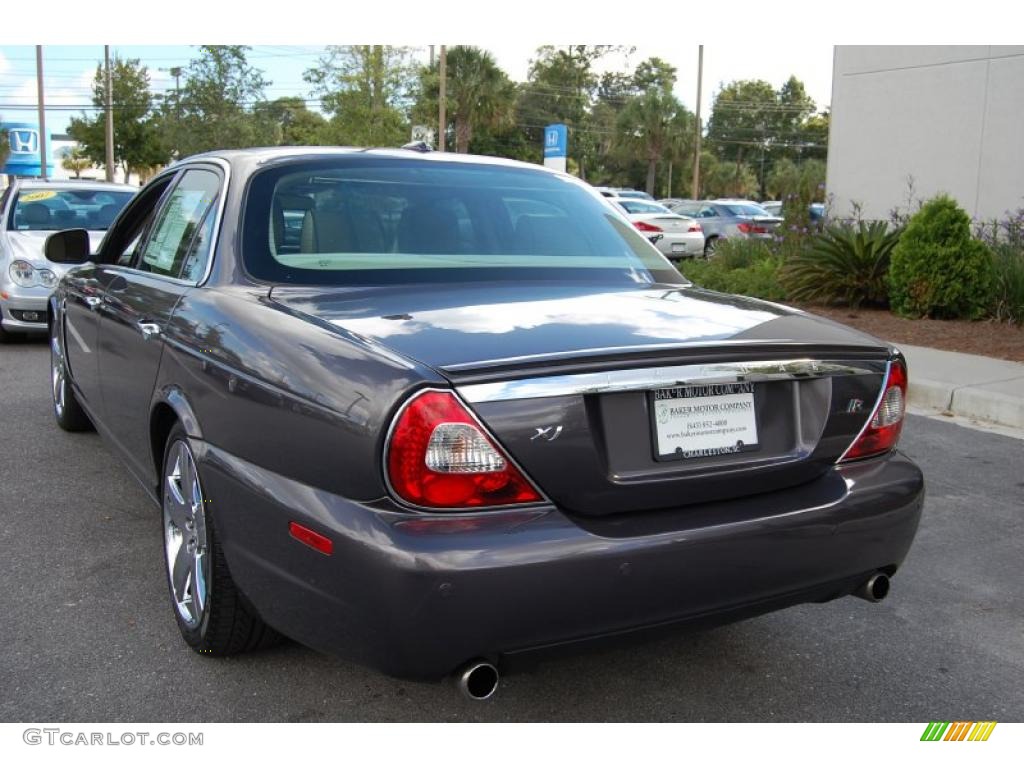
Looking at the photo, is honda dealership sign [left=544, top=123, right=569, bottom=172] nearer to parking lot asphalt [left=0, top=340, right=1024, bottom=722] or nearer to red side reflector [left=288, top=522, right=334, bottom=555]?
parking lot asphalt [left=0, top=340, right=1024, bottom=722]

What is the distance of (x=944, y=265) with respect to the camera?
399 inches

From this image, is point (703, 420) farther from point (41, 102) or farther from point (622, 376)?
point (41, 102)

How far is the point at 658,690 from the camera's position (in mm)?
3006

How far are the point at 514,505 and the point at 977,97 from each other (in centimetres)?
1091

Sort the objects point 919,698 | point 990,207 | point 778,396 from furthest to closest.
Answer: point 990,207, point 919,698, point 778,396

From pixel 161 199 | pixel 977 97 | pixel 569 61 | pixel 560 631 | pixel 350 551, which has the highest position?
pixel 569 61

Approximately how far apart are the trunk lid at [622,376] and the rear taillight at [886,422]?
5 cm

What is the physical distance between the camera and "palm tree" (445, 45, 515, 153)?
43.3 m

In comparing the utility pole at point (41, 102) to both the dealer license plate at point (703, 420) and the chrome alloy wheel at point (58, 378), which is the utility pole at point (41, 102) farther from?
the dealer license plate at point (703, 420)

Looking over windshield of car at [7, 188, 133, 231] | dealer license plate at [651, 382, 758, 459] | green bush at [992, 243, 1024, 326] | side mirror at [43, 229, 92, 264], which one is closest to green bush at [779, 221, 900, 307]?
green bush at [992, 243, 1024, 326]

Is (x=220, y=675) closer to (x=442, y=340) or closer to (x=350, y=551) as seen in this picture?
(x=350, y=551)

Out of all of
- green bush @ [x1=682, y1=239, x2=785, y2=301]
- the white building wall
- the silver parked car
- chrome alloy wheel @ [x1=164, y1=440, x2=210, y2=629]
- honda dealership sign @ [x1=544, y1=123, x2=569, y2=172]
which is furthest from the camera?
the silver parked car

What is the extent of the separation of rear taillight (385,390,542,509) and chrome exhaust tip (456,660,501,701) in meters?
0.37

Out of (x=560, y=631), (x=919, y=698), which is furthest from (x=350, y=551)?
(x=919, y=698)
